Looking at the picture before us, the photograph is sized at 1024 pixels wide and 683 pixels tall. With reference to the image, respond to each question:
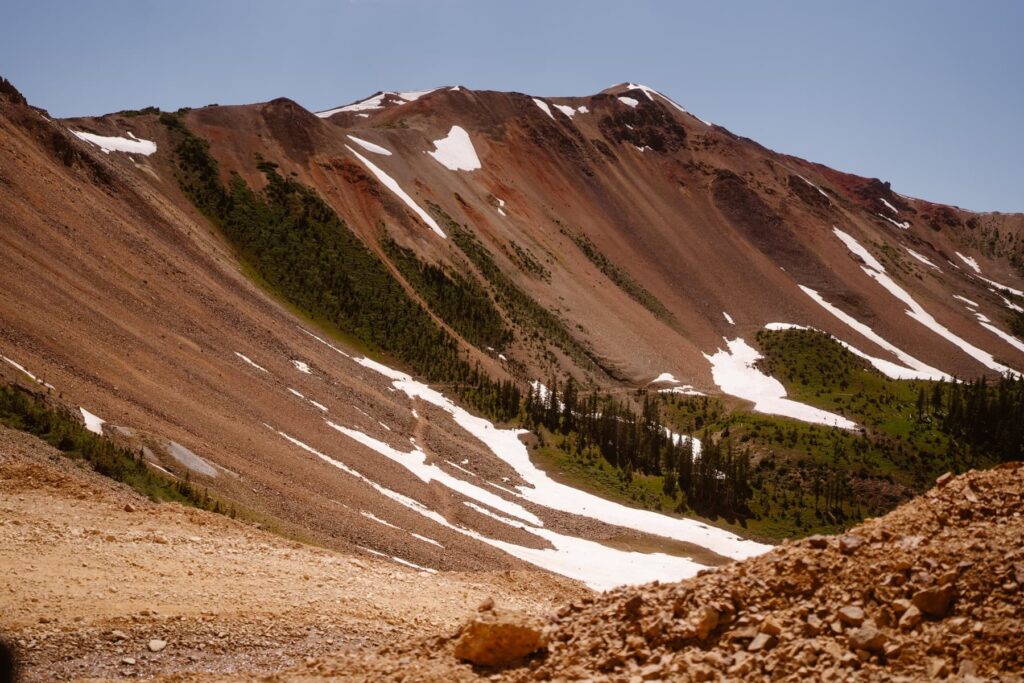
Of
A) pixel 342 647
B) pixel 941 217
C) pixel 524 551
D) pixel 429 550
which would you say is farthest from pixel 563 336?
pixel 941 217

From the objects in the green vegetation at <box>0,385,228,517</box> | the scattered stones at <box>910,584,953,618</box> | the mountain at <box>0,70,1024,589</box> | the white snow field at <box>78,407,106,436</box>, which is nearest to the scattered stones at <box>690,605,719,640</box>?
the scattered stones at <box>910,584,953,618</box>

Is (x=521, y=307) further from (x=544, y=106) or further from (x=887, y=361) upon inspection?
(x=544, y=106)

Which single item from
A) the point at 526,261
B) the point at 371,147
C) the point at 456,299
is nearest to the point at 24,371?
the point at 456,299

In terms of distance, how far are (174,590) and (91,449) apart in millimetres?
10694

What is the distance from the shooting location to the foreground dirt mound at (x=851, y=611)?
7.50 m

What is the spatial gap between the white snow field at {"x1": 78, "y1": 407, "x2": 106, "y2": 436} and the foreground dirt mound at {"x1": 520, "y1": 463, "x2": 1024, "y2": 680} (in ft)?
65.2

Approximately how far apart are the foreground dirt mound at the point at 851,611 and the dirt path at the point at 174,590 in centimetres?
324

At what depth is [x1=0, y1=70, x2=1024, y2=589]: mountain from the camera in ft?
108

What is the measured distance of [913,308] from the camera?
122 meters

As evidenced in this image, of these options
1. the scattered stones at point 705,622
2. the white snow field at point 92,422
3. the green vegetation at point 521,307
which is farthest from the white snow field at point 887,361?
the scattered stones at point 705,622

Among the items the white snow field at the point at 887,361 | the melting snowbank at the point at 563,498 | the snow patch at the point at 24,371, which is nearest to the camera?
the snow patch at the point at 24,371

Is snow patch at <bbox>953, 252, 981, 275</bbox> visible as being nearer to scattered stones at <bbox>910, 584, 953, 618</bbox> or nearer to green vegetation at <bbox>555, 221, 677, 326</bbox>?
green vegetation at <bbox>555, 221, 677, 326</bbox>

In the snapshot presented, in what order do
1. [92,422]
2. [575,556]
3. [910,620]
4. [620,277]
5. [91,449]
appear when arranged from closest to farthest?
[910,620]
[91,449]
[92,422]
[575,556]
[620,277]

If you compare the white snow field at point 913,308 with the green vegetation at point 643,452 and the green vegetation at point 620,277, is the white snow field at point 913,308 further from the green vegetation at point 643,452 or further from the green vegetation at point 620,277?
the green vegetation at point 643,452
